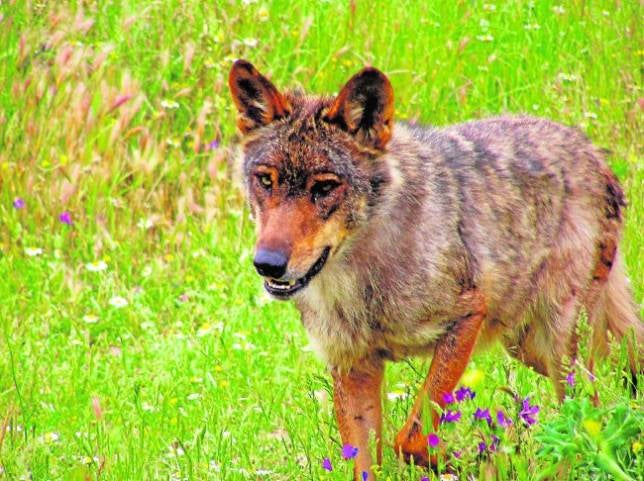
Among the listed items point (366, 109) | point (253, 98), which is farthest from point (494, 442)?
point (253, 98)

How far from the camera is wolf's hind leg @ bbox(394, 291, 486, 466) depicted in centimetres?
450

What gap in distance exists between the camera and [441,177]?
5020 millimetres

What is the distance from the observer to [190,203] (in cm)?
739

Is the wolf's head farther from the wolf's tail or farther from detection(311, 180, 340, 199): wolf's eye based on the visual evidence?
the wolf's tail

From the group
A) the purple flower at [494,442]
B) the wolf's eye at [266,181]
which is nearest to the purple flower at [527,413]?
the purple flower at [494,442]

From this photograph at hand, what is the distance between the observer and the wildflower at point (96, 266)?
6.79 m

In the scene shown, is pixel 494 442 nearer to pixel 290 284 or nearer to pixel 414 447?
pixel 414 447

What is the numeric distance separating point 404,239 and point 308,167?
0.57 meters

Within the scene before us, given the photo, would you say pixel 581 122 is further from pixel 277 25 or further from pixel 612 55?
pixel 277 25

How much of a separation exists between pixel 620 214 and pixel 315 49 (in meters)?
3.33

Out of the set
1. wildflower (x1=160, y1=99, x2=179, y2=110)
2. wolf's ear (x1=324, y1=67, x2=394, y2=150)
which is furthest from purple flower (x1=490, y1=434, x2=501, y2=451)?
wildflower (x1=160, y1=99, x2=179, y2=110)

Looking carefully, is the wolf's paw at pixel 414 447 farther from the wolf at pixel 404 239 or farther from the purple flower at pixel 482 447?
the purple flower at pixel 482 447

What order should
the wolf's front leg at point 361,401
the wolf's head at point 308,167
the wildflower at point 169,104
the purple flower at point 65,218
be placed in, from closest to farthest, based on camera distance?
the wolf's head at point 308,167, the wolf's front leg at point 361,401, the purple flower at point 65,218, the wildflower at point 169,104

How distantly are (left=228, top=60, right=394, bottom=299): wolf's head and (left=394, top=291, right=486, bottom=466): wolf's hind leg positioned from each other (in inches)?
22.6
